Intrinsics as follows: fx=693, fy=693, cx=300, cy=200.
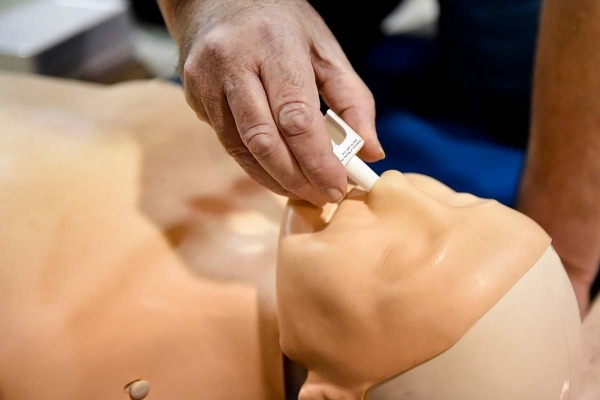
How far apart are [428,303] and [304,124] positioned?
20 centimetres

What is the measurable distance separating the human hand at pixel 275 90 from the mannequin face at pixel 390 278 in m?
0.06

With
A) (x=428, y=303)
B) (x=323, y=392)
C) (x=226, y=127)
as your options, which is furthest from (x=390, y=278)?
(x=226, y=127)

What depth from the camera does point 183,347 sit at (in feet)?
2.44

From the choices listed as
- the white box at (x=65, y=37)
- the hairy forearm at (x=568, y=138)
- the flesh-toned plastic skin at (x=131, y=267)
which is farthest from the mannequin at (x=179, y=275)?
the white box at (x=65, y=37)

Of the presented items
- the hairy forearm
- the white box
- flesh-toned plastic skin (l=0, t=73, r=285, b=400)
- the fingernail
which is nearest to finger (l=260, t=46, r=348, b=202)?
the fingernail

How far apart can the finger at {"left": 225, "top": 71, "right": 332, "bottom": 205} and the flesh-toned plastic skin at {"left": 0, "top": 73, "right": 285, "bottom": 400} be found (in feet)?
0.45

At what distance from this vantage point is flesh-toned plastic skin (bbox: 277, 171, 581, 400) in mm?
611

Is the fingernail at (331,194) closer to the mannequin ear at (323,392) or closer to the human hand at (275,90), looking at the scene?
the human hand at (275,90)

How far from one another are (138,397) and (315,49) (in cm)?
43

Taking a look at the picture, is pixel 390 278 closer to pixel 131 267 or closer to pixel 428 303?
pixel 428 303

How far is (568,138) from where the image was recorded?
0.97 metres

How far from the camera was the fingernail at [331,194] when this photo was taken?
0.70 meters

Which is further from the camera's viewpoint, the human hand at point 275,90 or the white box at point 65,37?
the white box at point 65,37

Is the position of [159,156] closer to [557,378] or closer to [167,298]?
[167,298]
